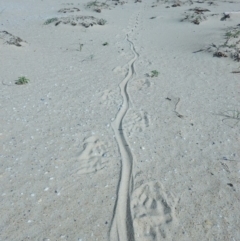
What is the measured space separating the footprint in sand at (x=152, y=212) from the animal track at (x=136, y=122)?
1.07 meters

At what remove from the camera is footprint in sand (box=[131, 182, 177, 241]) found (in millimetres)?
2420

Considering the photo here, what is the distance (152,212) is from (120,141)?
119cm

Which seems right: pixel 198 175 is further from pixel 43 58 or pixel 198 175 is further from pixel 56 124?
pixel 43 58

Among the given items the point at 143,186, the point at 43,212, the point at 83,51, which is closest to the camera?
the point at 43,212

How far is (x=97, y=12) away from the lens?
11812 mm

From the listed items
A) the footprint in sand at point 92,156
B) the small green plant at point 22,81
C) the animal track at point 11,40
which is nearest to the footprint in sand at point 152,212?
the footprint in sand at point 92,156

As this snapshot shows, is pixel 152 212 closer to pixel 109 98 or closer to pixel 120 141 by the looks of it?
pixel 120 141

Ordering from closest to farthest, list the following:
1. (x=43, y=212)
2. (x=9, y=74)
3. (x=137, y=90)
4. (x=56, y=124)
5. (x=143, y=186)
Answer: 1. (x=43, y=212)
2. (x=143, y=186)
3. (x=56, y=124)
4. (x=137, y=90)
5. (x=9, y=74)

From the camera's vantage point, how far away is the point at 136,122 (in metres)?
4.00

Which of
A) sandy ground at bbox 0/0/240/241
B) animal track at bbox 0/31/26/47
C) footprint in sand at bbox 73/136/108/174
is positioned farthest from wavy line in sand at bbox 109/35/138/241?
animal track at bbox 0/31/26/47

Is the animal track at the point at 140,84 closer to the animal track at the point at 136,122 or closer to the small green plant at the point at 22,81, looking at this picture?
the animal track at the point at 136,122

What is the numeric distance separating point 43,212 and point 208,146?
217 cm

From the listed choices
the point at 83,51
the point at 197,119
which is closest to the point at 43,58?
the point at 83,51

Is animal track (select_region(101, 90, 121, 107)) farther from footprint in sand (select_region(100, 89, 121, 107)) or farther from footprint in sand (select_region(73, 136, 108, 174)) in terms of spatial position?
footprint in sand (select_region(73, 136, 108, 174))
